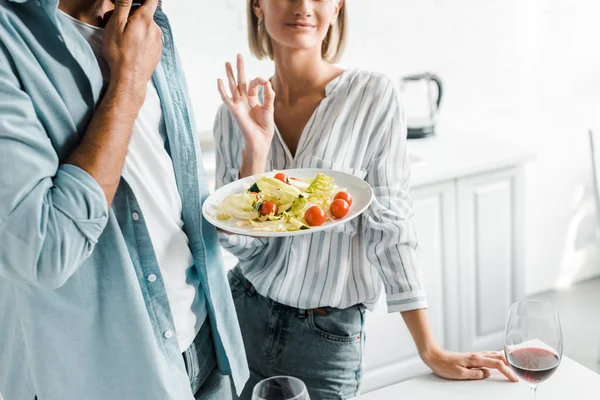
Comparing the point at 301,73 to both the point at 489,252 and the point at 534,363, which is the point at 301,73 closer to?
the point at 534,363

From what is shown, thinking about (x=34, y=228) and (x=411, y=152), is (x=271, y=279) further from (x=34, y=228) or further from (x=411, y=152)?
(x=411, y=152)

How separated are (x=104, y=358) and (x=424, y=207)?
1.65 m

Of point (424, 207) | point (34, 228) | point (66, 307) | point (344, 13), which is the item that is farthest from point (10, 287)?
point (424, 207)

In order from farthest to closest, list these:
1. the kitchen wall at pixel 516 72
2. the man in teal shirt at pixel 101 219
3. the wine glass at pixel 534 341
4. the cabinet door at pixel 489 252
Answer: the kitchen wall at pixel 516 72 < the cabinet door at pixel 489 252 < the wine glass at pixel 534 341 < the man in teal shirt at pixel 101 219

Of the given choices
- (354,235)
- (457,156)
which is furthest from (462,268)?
(354,235)

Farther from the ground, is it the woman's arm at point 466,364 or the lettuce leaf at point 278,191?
the lettuce leaf at point 278,191

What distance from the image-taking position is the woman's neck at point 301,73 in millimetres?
1601

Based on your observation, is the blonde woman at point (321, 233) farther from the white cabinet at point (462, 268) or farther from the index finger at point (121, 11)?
the white cabinet at point (462, 268)

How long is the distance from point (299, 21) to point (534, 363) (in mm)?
884

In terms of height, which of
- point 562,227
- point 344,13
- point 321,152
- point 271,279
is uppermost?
point 344,13

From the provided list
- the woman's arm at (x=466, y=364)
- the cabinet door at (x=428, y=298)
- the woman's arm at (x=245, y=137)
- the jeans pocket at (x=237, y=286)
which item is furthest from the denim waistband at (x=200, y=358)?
the cabinet door at (x=428, y=298)

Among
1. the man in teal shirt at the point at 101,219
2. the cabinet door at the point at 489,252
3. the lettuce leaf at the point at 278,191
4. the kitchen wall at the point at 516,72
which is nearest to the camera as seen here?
the man in teal shirt at the point at 101,219

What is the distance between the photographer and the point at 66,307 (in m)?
1.06

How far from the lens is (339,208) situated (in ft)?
4.02
